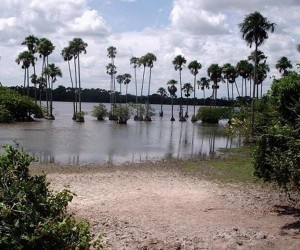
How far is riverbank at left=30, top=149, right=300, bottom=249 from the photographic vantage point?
1150cm

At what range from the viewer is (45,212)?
22.0 ft

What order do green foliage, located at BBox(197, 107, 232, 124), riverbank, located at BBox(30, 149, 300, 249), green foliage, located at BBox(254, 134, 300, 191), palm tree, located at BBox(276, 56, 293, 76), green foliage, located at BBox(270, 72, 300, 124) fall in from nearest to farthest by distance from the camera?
green foliage, located at BBox(254, 134, 300, 191) < riverbank, located at BBox(30, 149, 300, 249) < green foliage, located at BBox(270, 72, 300, 124) < palm tree, located at BBox(276, 56, 293, 76) < green foliage, located at BBox(197, 107, 232, 124)

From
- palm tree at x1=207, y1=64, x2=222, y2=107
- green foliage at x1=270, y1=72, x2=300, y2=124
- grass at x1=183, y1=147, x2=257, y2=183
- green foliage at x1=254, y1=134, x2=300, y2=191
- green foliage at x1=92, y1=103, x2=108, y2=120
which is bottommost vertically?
grass at x1=183, y1=147, x2=257, y2=183

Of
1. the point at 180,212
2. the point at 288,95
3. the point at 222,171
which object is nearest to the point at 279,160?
the point at 288,95

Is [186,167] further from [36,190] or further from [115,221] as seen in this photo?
[36,190]

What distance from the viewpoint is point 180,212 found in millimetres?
14398

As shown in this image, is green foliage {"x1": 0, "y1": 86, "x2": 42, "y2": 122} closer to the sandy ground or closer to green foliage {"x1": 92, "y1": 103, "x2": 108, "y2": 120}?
green foliage {"x1": 92, "y1": 103, "x2": 108, "y2": 120}

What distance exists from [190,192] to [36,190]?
11618 millimetres

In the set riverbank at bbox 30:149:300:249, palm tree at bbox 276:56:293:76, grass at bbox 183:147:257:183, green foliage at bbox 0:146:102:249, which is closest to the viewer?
green foliage at bbox 0:146:102:249

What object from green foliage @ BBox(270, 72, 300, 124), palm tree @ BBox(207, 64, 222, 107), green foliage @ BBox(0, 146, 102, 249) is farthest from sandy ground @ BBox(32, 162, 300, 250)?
palm tree @ BBox(207, 64, 222, 107)

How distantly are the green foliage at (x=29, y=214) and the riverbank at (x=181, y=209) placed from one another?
4587 mm

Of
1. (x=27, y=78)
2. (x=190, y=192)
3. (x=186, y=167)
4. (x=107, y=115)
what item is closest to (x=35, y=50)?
(x=27, y=78)

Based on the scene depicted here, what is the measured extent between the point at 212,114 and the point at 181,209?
8176 centimetres

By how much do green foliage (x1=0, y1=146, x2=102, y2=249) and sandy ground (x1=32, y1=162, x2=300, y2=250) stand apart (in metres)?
1.39
